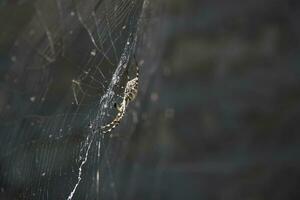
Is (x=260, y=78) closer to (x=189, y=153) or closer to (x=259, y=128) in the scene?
(x=259, y=128)

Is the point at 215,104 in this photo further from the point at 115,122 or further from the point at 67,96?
the point at 115,122

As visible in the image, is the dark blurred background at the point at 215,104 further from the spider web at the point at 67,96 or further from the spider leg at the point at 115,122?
the spider leg at the point at 115,122

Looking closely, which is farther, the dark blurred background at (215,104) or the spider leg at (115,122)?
the dark blurred background at (215,104)

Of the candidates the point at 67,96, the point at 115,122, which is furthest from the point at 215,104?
the point at 115,122

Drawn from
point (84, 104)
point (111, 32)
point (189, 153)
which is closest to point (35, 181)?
point (84, 104)

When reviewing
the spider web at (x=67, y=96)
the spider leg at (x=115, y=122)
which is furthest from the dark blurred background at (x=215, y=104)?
the spider leg at (x=115, y=122)
